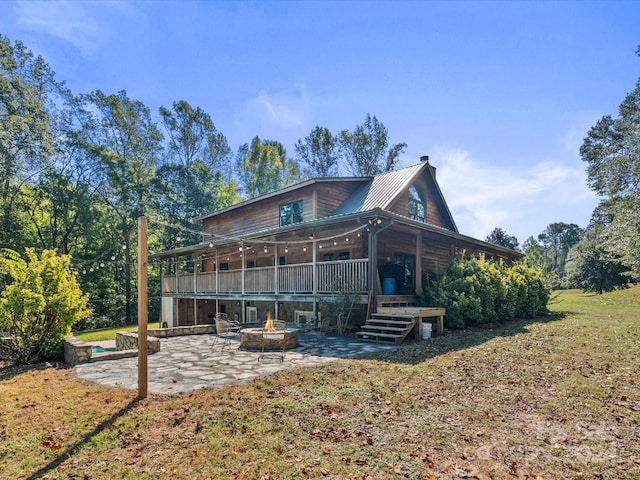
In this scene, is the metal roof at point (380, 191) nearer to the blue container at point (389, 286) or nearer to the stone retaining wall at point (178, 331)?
the blue container at point (389, 286)

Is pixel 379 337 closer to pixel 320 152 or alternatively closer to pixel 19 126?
pixel 19 126

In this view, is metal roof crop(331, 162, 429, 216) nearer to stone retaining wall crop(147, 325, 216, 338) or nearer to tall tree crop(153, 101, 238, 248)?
stone retaining wall crop(147, 325, 216, 338)

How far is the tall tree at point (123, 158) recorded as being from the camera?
29328 mm

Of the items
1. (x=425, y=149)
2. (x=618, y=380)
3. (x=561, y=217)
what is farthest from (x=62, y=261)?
(x=561, y=217)

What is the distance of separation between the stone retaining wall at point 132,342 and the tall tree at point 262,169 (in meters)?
28.0

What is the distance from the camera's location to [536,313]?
1759 cm

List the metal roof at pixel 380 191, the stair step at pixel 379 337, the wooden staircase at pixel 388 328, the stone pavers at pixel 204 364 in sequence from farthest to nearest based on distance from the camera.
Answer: the metal roof at pixel 380 191 < the wooden staircase at pixel 388 328 < the stair step at pixel 379 337 < the stone pavers at pixel 204 364

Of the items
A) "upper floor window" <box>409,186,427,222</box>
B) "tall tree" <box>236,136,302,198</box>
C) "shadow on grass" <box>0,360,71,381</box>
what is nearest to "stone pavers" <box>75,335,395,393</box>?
"shadow on grass" <box>0,360,71,381</box>

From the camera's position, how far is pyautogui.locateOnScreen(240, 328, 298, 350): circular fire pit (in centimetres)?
960

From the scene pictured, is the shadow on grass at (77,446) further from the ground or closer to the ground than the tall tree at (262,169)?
closer to the ground

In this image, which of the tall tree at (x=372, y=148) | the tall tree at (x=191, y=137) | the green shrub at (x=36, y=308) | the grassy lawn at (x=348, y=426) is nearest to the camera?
the grassy lawn at (x=348, y=426)

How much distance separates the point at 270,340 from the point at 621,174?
24.4 metres

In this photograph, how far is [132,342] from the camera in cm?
1042

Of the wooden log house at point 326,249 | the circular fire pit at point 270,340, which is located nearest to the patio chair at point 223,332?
the circular fire pit at point 270,340
